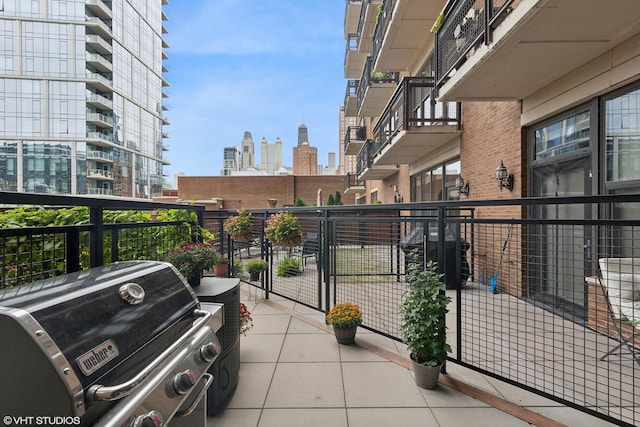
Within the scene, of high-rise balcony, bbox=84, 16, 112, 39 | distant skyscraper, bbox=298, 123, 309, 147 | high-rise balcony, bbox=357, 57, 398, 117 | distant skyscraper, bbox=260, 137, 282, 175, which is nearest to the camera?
high-rise balcony, bbox=357, 57, 398, 117

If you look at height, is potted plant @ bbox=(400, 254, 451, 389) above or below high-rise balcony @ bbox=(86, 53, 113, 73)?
below

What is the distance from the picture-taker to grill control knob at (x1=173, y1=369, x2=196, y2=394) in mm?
1042

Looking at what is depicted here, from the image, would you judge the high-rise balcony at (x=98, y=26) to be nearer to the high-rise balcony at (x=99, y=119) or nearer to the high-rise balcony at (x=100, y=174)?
the high-rise balcony at (x=99, y=119)

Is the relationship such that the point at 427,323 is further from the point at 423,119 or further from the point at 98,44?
the point at 98,44

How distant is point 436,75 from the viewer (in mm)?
5828

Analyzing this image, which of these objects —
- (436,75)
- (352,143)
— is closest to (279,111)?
(352,143)

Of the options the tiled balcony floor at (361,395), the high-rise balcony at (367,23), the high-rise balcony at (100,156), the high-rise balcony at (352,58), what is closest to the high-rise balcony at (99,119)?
the high-rise balcony at (100,156)

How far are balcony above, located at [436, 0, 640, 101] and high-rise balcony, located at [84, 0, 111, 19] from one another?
51696 mm

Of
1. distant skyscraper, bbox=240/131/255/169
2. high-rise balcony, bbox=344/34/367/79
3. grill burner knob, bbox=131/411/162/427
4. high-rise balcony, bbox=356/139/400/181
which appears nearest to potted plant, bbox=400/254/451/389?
grill burner knob, bbox=131/411/162/427

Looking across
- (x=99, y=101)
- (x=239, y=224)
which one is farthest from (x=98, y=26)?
(x=239, y=224)

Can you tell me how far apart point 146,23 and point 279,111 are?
90.1 ft

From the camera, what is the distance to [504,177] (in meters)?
5.37

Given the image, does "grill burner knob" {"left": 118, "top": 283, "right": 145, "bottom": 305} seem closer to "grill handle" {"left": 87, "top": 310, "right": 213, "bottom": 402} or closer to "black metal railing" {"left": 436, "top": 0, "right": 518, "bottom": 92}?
"grill handle" {"left": 87, "top": 310, "right": 213, "bottom": 402}

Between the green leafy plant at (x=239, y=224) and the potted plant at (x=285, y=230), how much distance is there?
0.84 meters
